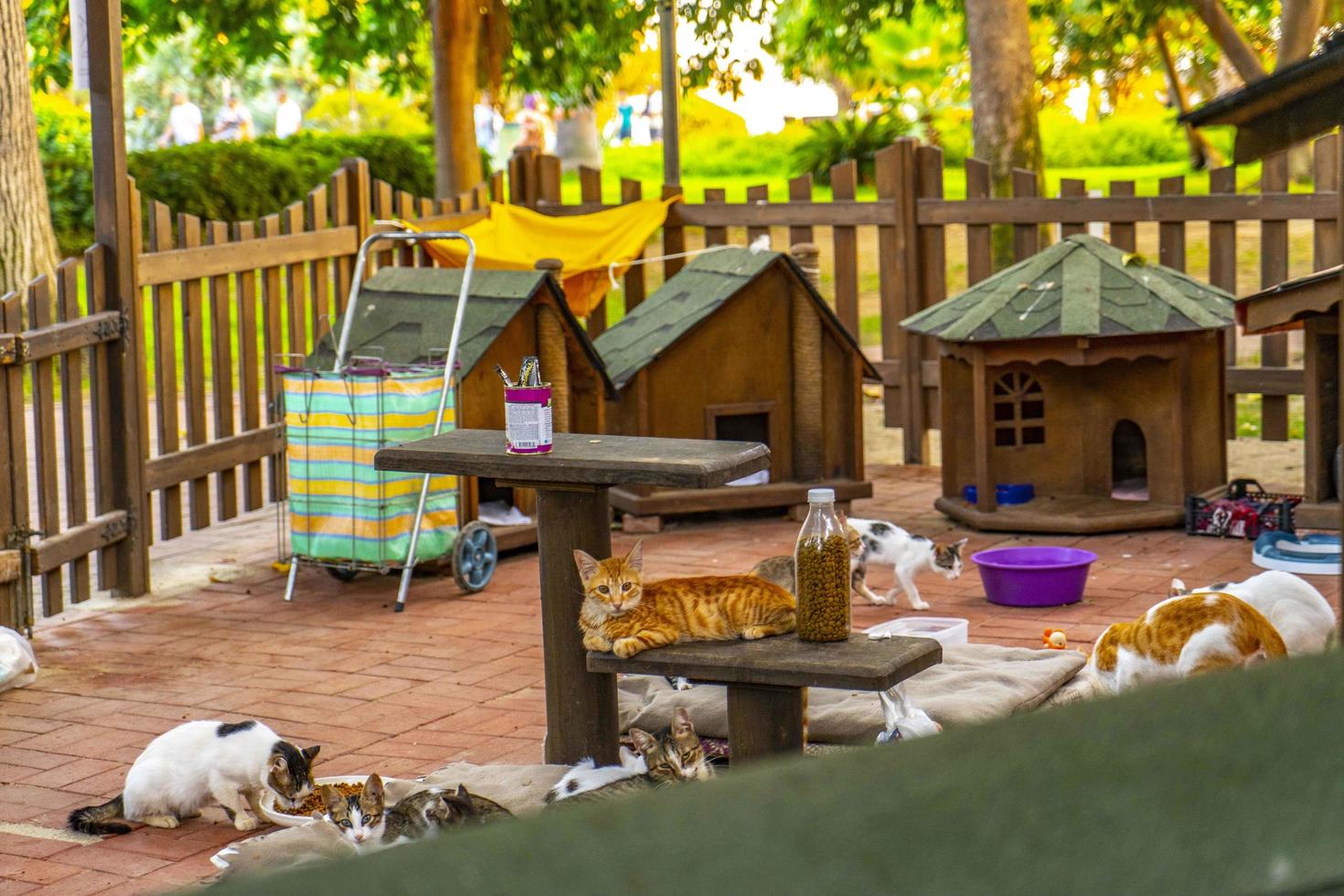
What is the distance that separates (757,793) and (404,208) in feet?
30.6

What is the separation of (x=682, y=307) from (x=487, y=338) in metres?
1.35

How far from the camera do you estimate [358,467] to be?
22.8 ft

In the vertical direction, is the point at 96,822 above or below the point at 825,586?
below

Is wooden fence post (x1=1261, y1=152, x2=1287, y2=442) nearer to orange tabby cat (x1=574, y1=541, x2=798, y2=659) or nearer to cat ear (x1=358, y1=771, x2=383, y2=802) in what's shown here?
orange tabby cat (x1=574, y1=541, x2=798, y2=659)

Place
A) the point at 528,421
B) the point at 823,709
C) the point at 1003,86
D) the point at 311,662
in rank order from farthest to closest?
the point at 1003,86 → the point at 311,662 → the point at 823,709 → the point at 528,421

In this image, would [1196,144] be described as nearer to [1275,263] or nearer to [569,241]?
[1275,263]

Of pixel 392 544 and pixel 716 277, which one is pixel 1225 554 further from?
pixel 392 544

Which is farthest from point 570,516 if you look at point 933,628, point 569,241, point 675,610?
point 569,241

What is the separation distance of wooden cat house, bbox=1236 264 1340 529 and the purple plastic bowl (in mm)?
1164

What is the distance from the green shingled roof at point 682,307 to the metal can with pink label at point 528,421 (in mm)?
3695

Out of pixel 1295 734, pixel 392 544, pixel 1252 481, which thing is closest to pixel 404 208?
pixel 392 544

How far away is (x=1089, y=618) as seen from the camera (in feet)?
20.8

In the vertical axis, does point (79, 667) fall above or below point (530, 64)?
below

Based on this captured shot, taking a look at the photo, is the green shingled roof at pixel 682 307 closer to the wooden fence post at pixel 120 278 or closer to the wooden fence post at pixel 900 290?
the wooden fence post at pixel 900 290
